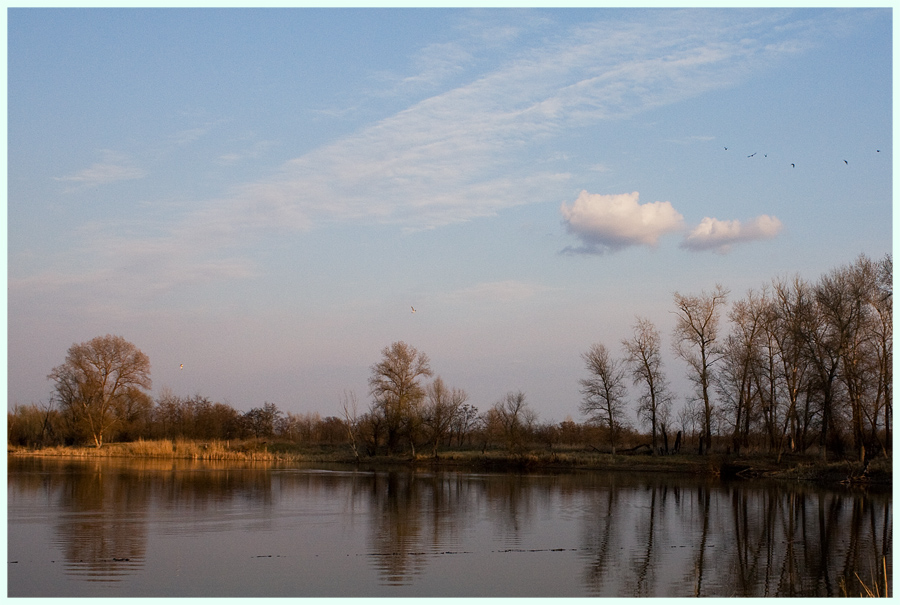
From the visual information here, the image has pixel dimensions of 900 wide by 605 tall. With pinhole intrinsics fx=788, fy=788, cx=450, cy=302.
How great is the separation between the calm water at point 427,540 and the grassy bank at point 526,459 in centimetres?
684

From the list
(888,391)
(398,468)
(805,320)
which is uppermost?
(805,320)

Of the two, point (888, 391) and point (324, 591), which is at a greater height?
point (888, 391)

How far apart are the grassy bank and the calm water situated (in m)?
6.84

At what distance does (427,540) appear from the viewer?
62.8 ft

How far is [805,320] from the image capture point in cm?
4334

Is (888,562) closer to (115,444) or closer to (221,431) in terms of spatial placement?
(115,444)

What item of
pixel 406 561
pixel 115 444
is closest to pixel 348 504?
pixel 406 561

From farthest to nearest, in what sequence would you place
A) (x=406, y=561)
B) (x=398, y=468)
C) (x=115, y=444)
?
1. (x=115, y=444)
2. (x=398, y=468)
3. (x=406, y=561)

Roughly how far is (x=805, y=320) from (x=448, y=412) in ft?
90.0

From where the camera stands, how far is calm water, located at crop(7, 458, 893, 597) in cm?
1417

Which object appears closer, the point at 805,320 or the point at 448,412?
the point at 805,320

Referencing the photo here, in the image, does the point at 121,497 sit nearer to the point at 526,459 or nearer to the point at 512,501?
the point at 512,501

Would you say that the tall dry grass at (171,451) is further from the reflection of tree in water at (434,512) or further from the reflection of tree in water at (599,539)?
the reflection of tree in water at (599,539)

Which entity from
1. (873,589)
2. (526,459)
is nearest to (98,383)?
(526,459)
